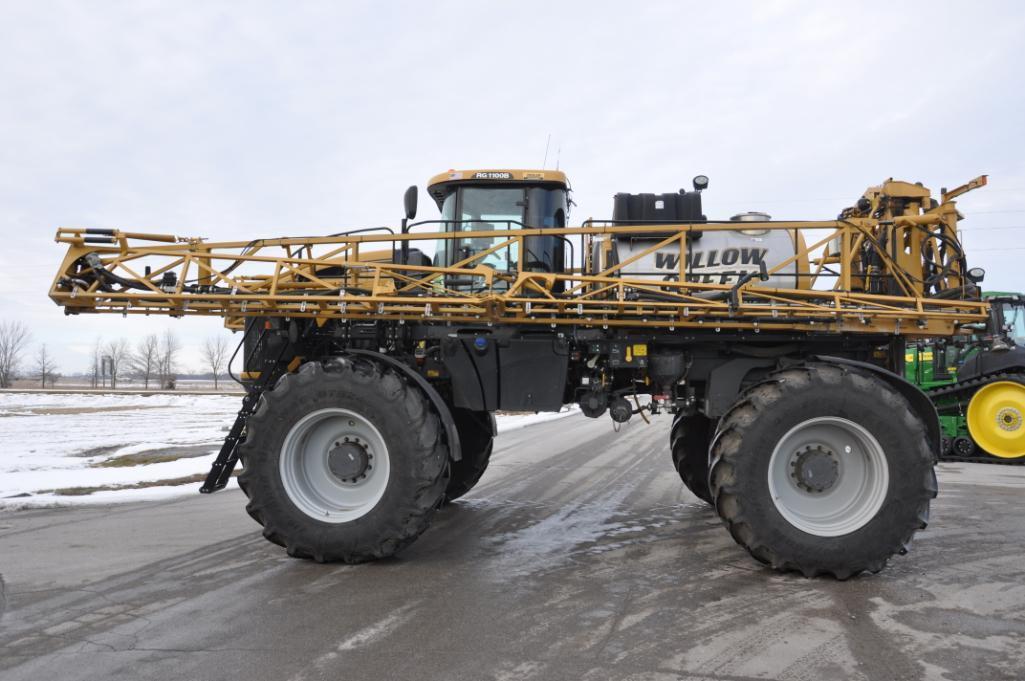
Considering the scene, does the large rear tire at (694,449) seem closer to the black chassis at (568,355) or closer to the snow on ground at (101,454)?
the black chassis at (568,355)

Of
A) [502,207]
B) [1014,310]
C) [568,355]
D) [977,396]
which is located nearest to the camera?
[568,355]

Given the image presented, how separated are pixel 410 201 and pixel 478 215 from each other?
→ 790 millimetres

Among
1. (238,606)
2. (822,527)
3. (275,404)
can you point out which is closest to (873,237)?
(822,527)

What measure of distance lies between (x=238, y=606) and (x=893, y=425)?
457 centimetres

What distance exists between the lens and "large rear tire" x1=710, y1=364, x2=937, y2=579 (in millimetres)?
4793

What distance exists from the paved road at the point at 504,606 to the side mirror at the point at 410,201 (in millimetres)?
2812

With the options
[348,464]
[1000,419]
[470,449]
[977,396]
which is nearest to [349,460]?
[348,464]

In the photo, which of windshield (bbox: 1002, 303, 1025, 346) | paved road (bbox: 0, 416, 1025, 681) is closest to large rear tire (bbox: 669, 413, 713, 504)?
paved road (bbox: 0, 416, 1025, 681)

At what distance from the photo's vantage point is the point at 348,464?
5.35 metres

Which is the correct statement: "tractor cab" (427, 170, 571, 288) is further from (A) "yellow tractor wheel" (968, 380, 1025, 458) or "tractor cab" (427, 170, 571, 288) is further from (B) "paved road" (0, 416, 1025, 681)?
(A) "yellow tractor wheel" (968, 380, 1025, 458)

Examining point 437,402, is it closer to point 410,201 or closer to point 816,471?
point 410,201

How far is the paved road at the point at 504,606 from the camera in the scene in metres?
3.44

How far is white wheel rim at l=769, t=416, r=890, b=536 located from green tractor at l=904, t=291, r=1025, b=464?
8251mm

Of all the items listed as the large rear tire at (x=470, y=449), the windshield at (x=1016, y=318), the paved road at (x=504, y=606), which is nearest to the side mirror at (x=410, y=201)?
the large rear tire at (x=470, y=449)
